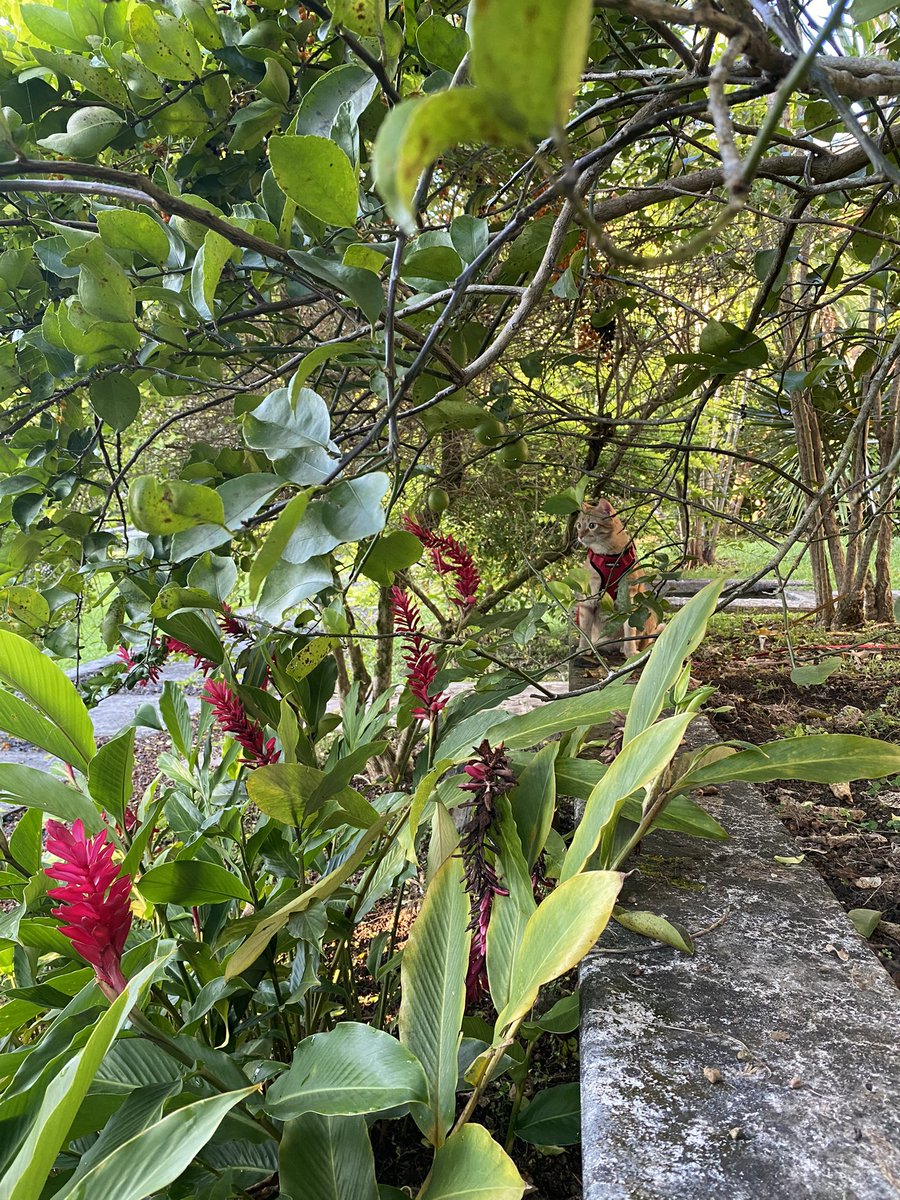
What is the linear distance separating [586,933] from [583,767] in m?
0.43

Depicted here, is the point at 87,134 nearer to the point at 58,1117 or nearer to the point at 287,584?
the point at 287,584

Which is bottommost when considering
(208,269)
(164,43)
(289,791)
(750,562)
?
(750,562)

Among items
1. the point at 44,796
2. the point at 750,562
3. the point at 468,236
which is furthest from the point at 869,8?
the point at 750,562

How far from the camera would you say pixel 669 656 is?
68 centimetres

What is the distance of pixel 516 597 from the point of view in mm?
3369

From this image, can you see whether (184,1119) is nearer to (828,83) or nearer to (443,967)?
(443,967)

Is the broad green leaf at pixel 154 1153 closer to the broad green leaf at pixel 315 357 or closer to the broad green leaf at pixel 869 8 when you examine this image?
the broad green leaf at pixel 315 357

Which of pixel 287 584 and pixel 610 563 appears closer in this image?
pixel 287 584

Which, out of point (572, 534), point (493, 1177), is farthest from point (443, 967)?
point (572, 534)

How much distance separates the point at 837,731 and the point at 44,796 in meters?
1.64

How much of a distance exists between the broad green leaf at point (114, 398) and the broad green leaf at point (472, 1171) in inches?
30.0

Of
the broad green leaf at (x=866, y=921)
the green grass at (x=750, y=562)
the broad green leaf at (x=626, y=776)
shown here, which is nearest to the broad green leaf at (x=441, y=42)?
the broad green leaf at (x=626, y=776)

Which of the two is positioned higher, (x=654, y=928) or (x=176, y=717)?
(x=176, y=717)

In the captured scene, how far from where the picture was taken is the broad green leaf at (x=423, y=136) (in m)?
0.18
